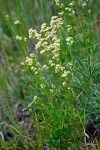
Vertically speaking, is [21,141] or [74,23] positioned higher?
[74,23]

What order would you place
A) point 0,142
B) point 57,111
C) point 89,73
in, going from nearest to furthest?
point 57,111 → point 89,73 → point 0,142

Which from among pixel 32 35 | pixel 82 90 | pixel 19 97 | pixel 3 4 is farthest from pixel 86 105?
pixel 3 4

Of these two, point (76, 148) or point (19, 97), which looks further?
point (19, 97)

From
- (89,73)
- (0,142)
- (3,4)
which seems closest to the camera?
(89,73)

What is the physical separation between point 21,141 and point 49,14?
2.71 ft

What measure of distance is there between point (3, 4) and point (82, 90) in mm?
1479

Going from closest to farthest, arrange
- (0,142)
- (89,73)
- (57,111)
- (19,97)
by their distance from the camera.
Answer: (57,111), (89,73), (0,142), (19,97)

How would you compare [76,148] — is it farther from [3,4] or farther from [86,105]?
[3,4]

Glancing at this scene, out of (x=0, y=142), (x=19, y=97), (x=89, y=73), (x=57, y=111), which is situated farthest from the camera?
(x=19, y=97)

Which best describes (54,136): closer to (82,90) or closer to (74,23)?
(82,90)

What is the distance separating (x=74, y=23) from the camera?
2.06 metres

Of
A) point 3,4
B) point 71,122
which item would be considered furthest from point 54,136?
point 3,4

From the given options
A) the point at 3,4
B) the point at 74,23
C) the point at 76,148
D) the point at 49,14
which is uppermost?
the point at 3,4

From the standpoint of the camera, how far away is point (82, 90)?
179 cm
